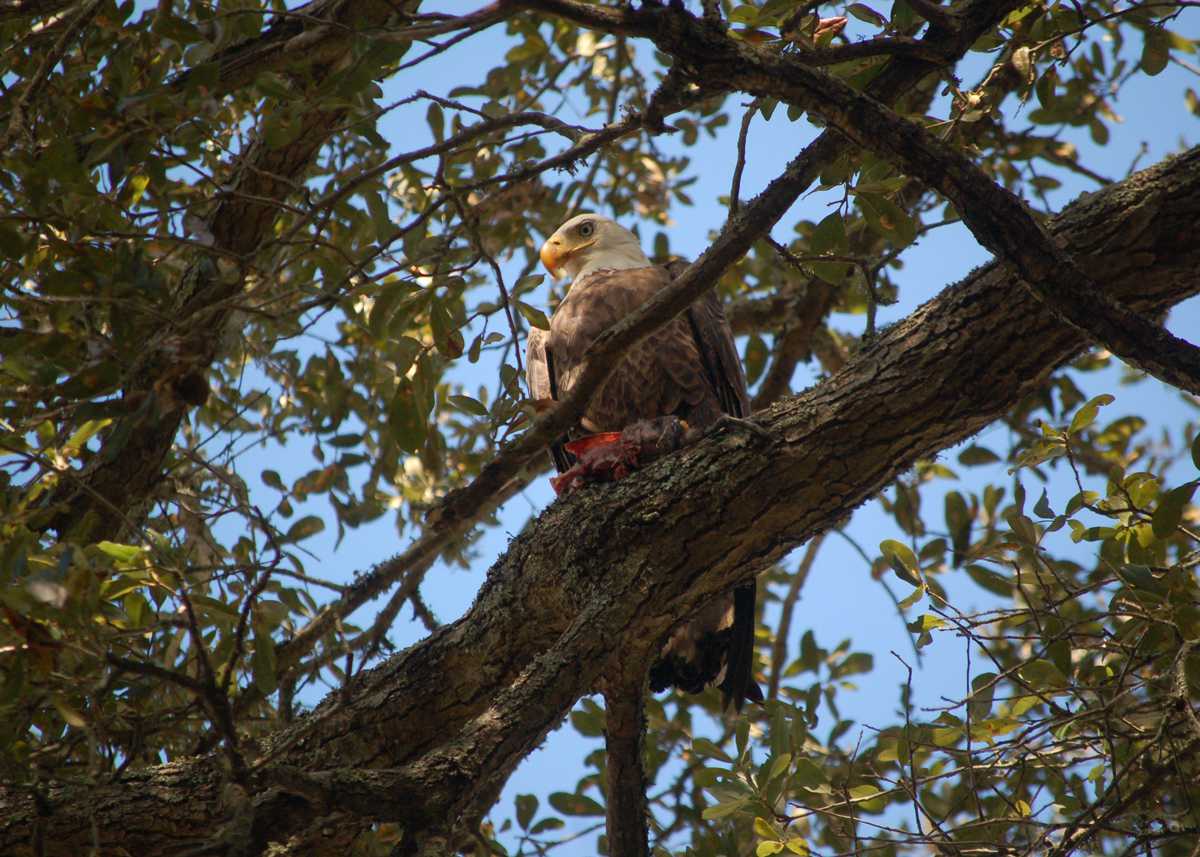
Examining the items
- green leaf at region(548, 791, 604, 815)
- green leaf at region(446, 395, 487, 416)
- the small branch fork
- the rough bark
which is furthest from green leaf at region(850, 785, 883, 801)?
green leaf at region(446, 395, 487, 416)

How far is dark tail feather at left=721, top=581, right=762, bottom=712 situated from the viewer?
3342mm

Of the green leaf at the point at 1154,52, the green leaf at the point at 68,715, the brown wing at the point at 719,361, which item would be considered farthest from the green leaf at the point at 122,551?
the green leaf at the point at 1154,52

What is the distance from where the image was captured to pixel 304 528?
8.38 feet

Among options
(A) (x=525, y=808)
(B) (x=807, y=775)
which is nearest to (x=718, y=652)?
(B) (x=807, y=775)

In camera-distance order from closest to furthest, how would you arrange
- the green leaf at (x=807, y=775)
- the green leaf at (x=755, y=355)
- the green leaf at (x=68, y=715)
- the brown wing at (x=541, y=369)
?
1. the green leaf at (x=68, y=715)
2. the green leaf at (x=807, y=775)
3. the brown wing at (x=541, y=369)
4. the green leaf at (x=755, y=355)

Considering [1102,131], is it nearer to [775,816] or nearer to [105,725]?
[775,816]

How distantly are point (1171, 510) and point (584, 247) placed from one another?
284cm

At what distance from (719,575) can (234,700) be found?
1.50m

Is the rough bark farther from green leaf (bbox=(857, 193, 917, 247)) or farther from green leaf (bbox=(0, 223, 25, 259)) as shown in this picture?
green leaf (bbox=(0, 223, 25, 259))

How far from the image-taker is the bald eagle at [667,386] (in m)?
3.36

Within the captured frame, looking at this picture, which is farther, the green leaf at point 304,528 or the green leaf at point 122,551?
the green leaf at point 304,528

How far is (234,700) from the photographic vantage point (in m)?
2.91

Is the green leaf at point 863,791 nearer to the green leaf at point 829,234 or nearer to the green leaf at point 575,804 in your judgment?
the green leaf at point 575,804

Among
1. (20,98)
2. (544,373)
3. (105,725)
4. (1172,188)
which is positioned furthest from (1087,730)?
(20,98)
